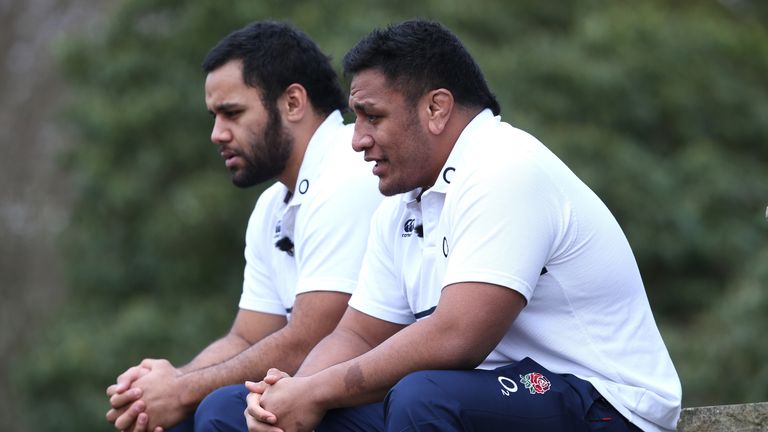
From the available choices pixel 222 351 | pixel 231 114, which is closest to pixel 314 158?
pixel 231 114

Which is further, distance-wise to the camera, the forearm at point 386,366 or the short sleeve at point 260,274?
the short sleeve at point 260,274

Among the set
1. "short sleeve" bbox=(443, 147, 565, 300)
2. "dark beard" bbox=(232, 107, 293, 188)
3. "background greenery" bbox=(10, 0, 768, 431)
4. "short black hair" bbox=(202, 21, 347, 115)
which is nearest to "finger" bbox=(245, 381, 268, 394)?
"short sleeve" bbox=(443, 147, 565, 300)

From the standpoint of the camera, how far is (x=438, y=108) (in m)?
3.82

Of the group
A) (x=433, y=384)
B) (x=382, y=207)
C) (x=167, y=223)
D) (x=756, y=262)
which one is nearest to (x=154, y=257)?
(x=167, y=223)

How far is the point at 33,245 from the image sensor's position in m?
14.9

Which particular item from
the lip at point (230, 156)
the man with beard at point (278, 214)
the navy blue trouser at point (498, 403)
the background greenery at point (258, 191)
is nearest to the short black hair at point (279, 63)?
the man with beard at point (278, 214)

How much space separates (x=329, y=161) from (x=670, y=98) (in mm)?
6880

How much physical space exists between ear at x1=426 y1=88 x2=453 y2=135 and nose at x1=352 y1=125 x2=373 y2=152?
7.3 inches

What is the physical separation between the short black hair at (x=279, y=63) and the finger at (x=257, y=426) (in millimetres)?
1459

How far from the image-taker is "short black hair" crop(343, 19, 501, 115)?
3824 millimetres

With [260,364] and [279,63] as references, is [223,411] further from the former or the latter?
[279,63]

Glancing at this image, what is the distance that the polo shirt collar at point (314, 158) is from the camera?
15.2ft

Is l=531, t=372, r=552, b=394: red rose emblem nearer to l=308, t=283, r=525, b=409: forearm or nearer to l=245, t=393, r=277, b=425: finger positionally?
l=308, t=283, r=525, b=409: forearm

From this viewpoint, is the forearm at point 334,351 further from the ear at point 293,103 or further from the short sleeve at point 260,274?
the ear at point 293,103
